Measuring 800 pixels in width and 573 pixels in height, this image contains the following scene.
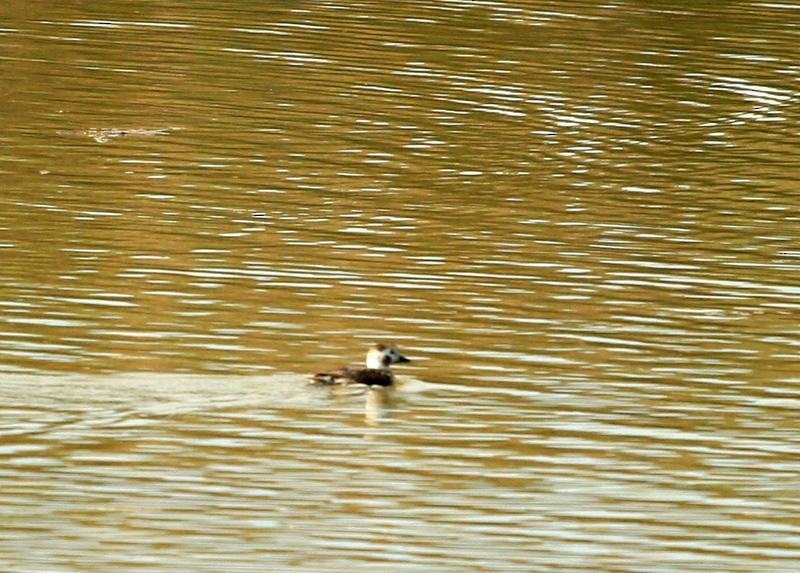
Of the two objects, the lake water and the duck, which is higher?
the duck

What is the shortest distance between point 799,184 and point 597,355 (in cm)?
702

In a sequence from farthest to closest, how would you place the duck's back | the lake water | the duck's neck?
the duck's neck → the duck's back → the lake water

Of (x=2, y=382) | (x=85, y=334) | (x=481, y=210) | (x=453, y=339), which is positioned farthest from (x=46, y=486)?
(x=481, y=210)

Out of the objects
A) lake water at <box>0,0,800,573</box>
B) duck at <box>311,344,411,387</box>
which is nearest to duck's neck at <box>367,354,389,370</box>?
duck at <box>311,344,411,387</box>

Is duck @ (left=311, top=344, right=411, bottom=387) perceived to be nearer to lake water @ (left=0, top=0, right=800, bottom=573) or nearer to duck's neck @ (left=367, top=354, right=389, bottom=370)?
duck's neck @ (left=367, top=354, right=389, bottom=370)

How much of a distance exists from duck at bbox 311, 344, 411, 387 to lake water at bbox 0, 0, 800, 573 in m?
0.10

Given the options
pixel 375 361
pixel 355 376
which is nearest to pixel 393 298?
pixel 375 361

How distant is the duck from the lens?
13.9 m

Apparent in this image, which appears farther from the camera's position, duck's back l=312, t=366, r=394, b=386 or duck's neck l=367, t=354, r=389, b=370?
duck's neck l=367, t=354, r=389, b=370

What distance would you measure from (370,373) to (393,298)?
107 inches

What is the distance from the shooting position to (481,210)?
65.6ft

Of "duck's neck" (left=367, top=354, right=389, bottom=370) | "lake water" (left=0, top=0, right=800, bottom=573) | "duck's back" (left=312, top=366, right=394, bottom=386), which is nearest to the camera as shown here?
"lake water" (left=0, top=0, right=800, bottom=573)

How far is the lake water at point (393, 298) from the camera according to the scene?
38.4 feet

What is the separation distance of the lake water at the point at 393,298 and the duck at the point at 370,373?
0.10 metres
